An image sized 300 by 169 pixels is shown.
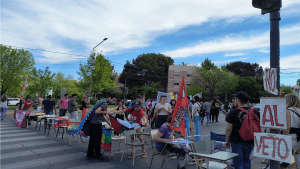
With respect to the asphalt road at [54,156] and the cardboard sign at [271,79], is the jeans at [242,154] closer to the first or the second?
the cardboard sign at [271,79]

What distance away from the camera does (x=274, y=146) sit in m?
2.61

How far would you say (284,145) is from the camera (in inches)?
99.9

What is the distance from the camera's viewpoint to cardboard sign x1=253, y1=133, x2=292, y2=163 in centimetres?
252

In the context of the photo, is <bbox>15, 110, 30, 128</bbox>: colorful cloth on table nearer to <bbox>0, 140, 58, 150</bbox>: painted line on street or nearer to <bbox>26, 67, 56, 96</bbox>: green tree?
<bbox>0, 140, 58, 150</bbox>: painted line on street

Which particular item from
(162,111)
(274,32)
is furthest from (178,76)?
(274,32)

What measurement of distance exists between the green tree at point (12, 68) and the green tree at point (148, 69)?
2624cm

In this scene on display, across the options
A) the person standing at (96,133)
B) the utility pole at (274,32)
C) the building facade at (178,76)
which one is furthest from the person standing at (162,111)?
the building facade at (178,76)

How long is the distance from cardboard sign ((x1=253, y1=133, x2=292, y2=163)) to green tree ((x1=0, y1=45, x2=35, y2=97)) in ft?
108

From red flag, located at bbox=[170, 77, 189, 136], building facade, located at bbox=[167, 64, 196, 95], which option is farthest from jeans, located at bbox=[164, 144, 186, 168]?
building facade, located at bbox=[167, 64, 196, 95]

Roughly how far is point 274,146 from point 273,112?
427 millimetres

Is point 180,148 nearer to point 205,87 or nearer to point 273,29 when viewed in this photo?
point 273,29

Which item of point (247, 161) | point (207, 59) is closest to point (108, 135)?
point (247, 161)

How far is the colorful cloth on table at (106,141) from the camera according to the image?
5.96 m

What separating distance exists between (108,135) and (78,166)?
3.85 ft
